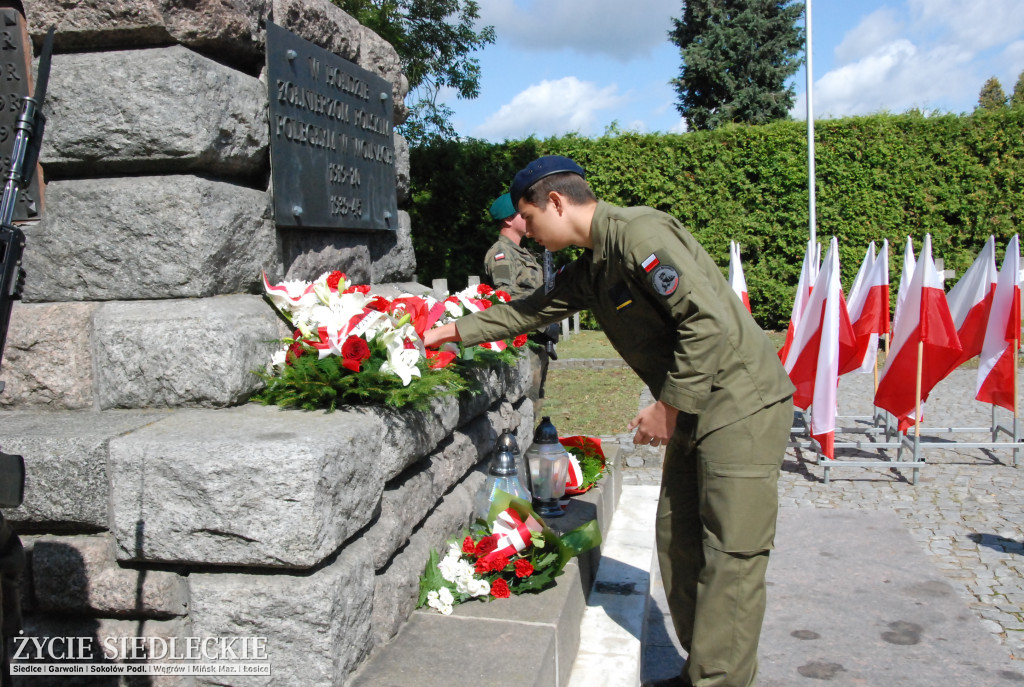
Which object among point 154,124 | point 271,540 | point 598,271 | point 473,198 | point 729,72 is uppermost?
point 729,72

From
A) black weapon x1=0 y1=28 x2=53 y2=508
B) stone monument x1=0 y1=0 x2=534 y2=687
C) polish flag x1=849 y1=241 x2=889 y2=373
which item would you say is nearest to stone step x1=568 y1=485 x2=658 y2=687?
stone monument x1=0 y1=0 x2=534 y2=687

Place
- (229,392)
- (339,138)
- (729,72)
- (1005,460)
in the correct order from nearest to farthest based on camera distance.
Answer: (229,392)
(339,138)
(1005,460)
(729,72)

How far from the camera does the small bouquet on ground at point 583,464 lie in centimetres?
414

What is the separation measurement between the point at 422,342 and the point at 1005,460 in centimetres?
576

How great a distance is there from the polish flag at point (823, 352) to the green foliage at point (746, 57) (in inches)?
796

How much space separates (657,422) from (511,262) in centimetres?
346

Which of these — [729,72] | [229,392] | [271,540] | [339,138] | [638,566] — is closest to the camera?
[271,540]

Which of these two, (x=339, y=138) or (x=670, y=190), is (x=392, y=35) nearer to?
(x=670, y=190)

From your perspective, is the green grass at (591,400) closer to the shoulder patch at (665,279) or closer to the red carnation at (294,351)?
the red carnation at (294,351)

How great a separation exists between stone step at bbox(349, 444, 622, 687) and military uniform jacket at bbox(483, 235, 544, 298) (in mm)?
2896

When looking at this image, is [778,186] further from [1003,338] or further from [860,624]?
[860,624]

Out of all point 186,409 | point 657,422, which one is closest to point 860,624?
point 657,422

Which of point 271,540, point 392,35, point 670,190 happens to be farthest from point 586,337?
point 271,540

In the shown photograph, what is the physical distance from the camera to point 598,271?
2.79 m
